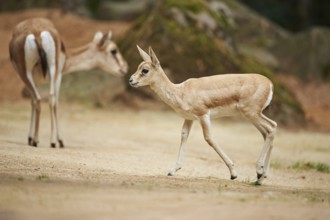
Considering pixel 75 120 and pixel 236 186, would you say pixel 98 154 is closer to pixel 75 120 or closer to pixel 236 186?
pixel 236 186

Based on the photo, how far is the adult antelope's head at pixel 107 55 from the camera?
14.5 metres

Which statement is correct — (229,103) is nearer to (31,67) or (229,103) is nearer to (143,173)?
(143,173)

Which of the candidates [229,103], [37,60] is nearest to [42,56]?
[37,60]

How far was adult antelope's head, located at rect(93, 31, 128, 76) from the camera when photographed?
14.5 metres

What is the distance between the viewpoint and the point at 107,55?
1468 cm

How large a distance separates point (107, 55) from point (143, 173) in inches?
230

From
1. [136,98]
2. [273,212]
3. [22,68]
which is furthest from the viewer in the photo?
[136,98]

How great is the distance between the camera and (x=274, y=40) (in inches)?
1022

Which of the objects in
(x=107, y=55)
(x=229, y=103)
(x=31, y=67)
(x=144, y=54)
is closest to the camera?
(x=229, y=103)

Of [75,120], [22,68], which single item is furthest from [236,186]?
[75,120]

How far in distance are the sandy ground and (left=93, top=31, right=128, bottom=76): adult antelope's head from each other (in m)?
1.50

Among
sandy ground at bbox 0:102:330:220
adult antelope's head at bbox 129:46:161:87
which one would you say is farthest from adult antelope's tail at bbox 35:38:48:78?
adult antelope's head at bbox 129:46:161:87

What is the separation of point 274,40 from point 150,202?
67.0ft

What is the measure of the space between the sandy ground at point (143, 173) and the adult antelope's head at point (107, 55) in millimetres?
1501
